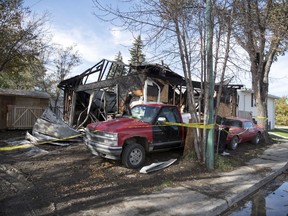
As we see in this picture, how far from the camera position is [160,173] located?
7508mm

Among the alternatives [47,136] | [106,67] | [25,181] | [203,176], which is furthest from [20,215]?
[106,67]

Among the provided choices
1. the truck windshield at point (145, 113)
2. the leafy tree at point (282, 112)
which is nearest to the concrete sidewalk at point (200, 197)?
the truck windshield at point (145, 113)

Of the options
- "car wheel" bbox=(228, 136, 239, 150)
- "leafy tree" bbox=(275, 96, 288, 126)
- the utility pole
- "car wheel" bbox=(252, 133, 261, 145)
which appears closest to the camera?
the utility pole

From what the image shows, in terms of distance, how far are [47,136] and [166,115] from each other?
5300 millimetres

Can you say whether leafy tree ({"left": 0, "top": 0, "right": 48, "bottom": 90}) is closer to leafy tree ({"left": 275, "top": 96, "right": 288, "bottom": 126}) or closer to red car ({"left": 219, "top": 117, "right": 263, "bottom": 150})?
red car ({"left": 219, "top": 117, "right": 263, "bottom": 150})

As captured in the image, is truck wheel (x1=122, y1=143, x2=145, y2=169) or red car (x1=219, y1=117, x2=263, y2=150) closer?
truck wheel (x1=122, y1=143, x2=145, y2=169)

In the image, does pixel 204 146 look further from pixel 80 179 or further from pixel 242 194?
pixel 80 179

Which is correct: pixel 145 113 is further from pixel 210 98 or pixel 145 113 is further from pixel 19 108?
pixel 19 108

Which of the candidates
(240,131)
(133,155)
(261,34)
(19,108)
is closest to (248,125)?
(240,131)

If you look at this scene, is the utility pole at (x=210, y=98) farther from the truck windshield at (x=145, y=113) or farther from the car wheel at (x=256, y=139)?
the car wheel at (x=256, y=139)

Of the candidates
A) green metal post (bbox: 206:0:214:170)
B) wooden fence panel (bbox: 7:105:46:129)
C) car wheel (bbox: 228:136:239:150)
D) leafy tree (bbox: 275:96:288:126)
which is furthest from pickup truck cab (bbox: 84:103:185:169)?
leafy tree (bbox: 275:96:288:126)

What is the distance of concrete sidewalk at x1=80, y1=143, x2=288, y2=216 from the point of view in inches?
199

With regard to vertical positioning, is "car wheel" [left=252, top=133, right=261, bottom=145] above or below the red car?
below

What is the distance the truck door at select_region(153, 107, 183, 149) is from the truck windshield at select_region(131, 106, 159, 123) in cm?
18
